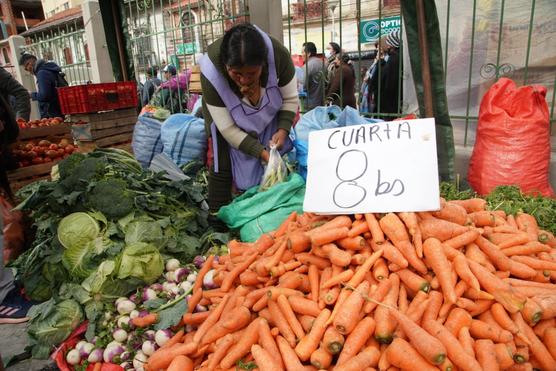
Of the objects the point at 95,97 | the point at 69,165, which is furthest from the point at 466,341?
the point at 95,97

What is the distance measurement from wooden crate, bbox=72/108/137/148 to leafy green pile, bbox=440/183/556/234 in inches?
159

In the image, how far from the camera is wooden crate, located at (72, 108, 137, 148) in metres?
4.66

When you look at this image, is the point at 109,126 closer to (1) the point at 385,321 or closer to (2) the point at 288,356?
(2) the point at 288,356

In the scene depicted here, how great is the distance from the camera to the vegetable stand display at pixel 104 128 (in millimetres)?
4656

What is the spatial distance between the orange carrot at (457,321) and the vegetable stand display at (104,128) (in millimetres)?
4568

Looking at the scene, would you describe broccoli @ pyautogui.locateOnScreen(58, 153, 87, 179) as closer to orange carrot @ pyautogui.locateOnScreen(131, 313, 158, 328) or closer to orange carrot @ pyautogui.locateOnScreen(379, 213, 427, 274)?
orange carrot @ pyautogui.locateOnScreen(131, 313, 158, 328)

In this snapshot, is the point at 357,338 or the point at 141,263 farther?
the point at 141,263

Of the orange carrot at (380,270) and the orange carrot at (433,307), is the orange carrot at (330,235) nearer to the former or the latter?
the orange carrot at (380,270)

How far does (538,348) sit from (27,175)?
14.5 ft

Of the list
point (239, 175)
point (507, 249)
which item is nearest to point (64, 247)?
point (239, 175)

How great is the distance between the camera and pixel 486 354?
1.12m

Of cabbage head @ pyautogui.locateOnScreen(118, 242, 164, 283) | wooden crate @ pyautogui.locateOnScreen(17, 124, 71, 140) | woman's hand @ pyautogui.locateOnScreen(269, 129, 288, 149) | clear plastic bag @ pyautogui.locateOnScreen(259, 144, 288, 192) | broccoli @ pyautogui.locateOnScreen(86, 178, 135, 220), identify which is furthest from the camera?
wooden crate @ pyautogui.locateOnScreen(17, 124, 71, 140)

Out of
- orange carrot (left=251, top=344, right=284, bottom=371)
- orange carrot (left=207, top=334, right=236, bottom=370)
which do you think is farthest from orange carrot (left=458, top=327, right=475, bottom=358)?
orange carrot (left=207, top=334, right=236, bottom=370)

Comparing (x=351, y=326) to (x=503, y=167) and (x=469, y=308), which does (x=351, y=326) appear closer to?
(x=469, y=308)
